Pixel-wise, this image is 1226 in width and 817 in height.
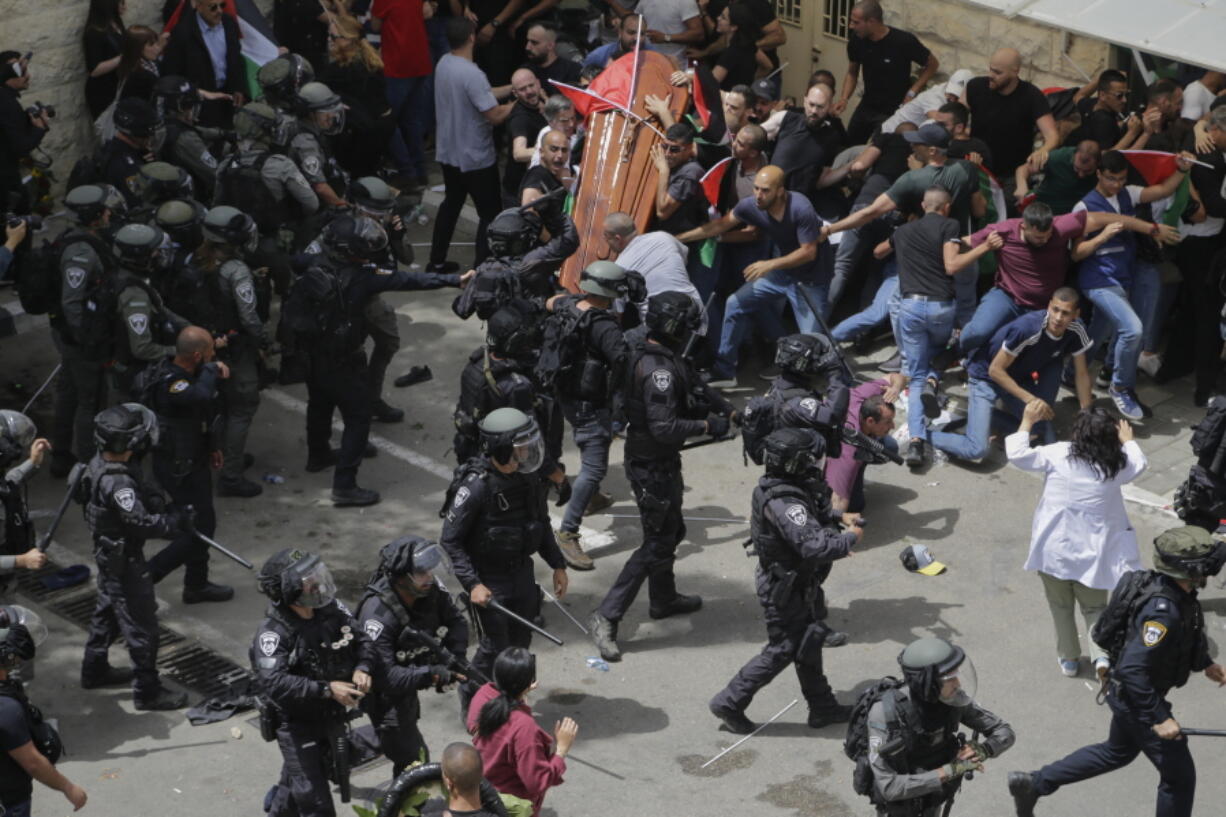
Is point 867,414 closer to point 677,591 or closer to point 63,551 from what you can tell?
point 677,591

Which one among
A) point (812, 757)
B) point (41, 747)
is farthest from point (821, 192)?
point (41, 747)

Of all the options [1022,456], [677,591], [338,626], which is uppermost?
[1022,456]

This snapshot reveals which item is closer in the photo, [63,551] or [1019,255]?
[63,551]

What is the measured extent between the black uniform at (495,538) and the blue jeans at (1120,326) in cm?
454

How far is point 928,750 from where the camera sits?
7164mm

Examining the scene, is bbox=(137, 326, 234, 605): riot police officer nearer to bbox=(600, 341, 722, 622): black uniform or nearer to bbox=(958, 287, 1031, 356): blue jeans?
bbox=(600, 341, 722, 622): black uniform

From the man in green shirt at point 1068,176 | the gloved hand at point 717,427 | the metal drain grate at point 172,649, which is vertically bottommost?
the metal drain grate at point 172,649

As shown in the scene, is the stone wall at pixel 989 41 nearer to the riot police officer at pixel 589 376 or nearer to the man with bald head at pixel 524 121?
the man with bald head at pixel 524 121

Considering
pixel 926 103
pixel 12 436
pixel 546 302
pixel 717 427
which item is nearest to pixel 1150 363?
pixel 926 103

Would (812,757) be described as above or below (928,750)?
below

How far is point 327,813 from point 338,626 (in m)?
0.78

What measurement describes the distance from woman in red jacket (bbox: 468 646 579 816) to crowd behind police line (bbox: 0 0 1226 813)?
3 cm

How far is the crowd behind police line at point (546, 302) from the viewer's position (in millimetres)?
→ 8391

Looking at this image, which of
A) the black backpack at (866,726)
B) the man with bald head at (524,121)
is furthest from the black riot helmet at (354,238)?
the black backpack at (866,726)
